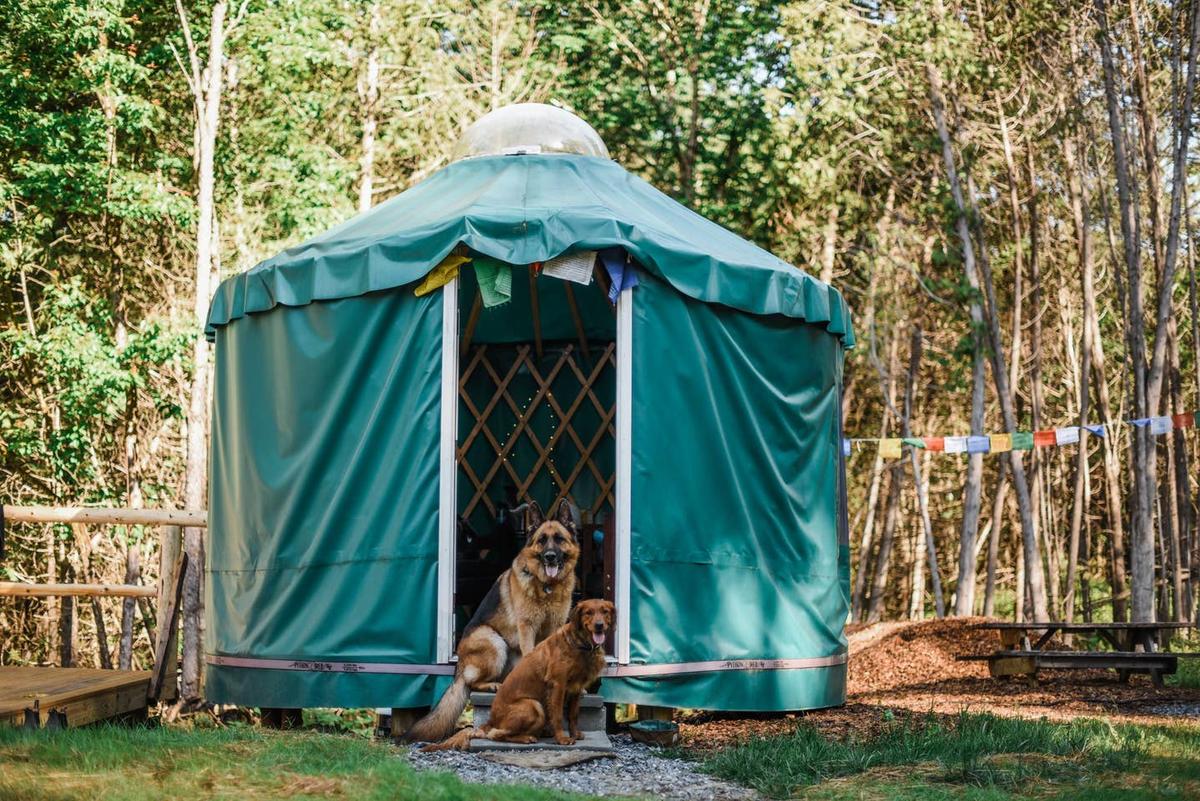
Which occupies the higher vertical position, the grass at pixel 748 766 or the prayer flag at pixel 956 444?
the prayer flag at pixel 956 444

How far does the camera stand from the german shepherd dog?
183 inches

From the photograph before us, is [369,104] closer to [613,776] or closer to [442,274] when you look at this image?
[442,274]

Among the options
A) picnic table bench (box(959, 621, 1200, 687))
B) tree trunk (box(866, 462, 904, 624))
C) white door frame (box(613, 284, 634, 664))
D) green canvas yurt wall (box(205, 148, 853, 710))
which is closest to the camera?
white door frame (box(613, 284, 634, 664))

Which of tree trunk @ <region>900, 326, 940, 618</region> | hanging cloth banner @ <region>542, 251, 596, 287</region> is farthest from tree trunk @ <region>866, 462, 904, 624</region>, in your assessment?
hanging cloth banner @ <region>542, 251, 596, 287</region>

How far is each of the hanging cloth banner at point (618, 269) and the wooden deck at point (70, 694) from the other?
237cm

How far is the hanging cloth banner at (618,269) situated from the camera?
494 cm

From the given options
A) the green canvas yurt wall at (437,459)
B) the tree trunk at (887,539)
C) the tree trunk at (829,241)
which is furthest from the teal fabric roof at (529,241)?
the tree trunk at (887,539)

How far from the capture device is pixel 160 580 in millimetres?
5781

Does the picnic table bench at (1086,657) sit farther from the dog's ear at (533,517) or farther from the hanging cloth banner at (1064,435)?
the dog's ear at (533,517)

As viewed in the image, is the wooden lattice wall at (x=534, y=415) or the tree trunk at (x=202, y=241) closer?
the wooden lattice wall at (x=534, y=415)

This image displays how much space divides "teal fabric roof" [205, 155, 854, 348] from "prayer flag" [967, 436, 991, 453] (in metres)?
3.31

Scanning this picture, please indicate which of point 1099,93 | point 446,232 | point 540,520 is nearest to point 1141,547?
point 1099,93

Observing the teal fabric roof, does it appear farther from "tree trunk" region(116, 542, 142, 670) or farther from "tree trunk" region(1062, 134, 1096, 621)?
"tree trunk" region(1062, 134, 1096, 621)

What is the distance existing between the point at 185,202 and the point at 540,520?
17.6 feet
